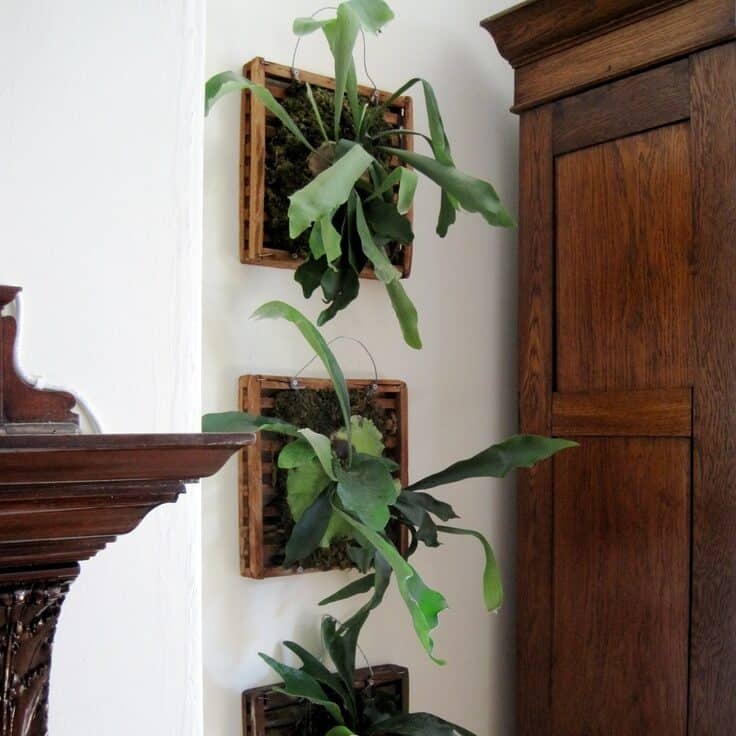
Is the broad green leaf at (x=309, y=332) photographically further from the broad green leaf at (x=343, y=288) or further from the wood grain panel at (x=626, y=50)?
the wood grain panel at (x=626, y=50)

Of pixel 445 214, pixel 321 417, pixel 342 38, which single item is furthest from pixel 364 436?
pixel 342 38

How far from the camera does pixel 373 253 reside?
1410 mm

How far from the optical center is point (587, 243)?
1.69 metres

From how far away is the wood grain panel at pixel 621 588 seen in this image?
1.52 metres

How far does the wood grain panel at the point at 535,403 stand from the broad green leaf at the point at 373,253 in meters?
0.43

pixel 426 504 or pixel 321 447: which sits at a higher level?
pixel 321 447

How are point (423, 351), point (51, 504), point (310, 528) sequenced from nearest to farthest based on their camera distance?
point (51, 504)
point (310, 528)
point (423, 351)

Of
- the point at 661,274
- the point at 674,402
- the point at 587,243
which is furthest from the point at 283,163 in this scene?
the point at 674,402

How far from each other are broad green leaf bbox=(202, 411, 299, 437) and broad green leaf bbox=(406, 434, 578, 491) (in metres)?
0.31

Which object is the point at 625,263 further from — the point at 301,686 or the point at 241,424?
the point at 301,686

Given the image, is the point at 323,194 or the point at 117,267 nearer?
the point at 117,267

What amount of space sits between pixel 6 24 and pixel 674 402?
1.15 meters

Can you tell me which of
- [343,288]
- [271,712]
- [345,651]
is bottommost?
[271,712]

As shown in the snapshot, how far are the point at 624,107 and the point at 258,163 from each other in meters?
0.65
